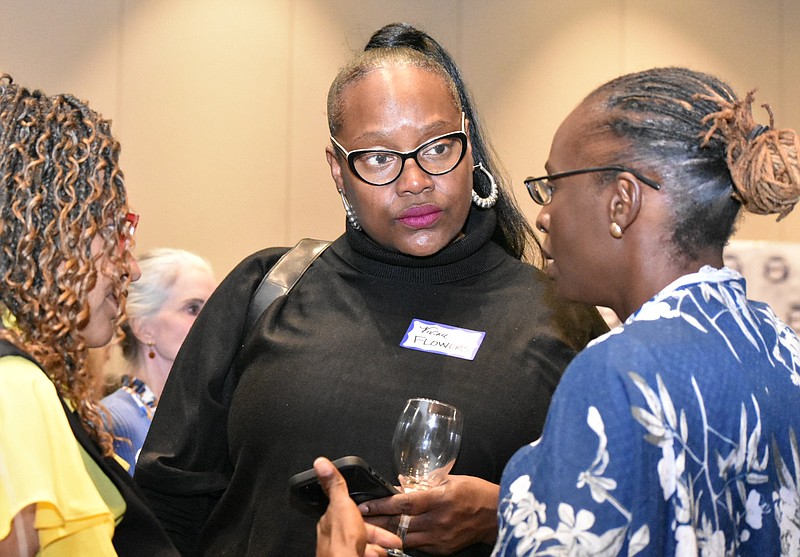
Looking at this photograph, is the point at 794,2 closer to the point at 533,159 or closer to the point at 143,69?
the point at 533,159

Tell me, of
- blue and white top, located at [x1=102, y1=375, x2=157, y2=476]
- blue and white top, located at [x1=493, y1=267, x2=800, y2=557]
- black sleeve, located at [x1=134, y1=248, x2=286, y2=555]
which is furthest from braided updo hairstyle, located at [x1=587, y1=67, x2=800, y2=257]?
blue and white top, located at [x1=102, y1=375, x2=157, y2=476]

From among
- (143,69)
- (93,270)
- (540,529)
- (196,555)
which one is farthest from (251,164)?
(540,529)

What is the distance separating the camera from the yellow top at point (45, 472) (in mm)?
1267

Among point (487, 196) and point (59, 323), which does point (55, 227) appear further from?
point (487, 196)

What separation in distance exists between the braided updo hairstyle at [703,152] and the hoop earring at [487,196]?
79 cm

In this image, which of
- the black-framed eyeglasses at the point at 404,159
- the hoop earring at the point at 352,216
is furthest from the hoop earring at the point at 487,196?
the hoop earring at the point at 352,216

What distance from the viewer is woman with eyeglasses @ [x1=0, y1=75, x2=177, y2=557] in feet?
4.23

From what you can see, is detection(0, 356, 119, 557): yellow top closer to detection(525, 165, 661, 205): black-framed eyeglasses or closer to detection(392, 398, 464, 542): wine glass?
detection(392, 398, 464, 542): wine glass

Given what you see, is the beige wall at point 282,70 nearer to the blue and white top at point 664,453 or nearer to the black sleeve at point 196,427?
the black sleeve at point 196,427

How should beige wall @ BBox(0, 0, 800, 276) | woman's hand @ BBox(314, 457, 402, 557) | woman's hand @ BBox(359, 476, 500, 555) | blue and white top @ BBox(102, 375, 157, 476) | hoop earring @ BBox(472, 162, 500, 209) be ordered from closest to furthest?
woman's hand @ BBox(314, 457, 402, 557)
woman's hand @ BBox(359, 476, 500, 555)
hoop earring @ BBox(472, 162, 500, 209)
blue and white top @ BBox(102, 375, 157, 476)
beige wall @ BBox(0, 0, 800, 276)

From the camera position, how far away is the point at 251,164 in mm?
4953

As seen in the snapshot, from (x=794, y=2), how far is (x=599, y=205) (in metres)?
4.86

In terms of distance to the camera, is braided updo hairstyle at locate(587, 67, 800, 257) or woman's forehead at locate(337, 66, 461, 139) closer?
braided updo hairstyle at locate(587, 67, 800, 257)

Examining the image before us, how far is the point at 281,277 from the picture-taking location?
2.22 metres
